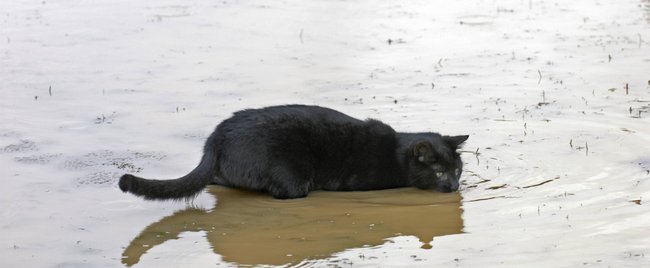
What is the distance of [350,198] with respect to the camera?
7797 millimetres

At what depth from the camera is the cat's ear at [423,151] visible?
316 inches

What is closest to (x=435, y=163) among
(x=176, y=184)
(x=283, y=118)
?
(x=283, y=118)

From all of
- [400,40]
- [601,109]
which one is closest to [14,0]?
[400,40]

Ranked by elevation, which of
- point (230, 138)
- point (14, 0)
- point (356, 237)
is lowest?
point (356, 237)

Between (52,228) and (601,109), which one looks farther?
(601,109)

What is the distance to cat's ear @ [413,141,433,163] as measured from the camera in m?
8.04

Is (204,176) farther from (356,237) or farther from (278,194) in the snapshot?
(356,237)

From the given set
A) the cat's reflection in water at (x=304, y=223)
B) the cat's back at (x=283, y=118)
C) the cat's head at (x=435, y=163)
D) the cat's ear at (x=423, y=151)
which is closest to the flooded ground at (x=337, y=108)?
the cat's reflection in water at (x=304, y=223)

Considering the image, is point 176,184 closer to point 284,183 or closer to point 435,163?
point 284,183

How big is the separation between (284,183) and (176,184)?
785 millimetres

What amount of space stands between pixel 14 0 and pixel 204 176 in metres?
10.5

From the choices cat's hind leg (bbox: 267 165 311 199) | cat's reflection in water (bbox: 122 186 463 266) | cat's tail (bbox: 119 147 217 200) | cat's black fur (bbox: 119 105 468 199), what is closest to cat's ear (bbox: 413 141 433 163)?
cat's black fur (bbox: 119 105 468 199)

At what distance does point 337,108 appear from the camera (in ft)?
33.3

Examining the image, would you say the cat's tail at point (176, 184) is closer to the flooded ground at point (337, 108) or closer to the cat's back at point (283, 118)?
the flooded ground at point (337, 108)
